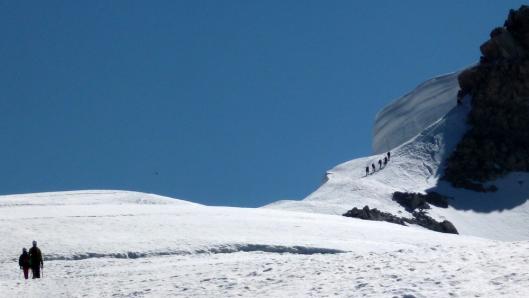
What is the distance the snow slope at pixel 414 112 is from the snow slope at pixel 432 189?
66.7ft

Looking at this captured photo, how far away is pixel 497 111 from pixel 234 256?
199 feet

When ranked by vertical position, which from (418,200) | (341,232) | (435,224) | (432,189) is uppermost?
(432,189)

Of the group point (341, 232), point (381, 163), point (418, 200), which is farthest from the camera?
point (381, 163)

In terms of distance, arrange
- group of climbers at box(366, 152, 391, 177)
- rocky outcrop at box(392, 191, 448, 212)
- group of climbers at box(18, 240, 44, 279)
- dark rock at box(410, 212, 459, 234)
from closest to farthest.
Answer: group of climbers at box(18, 240, 44, 279) → dark rock at box(410, 212, 459, 234) → rocky outcrop at box(392, 191, 448, 212) → group of climbers at box(366, 152, 391, 177)

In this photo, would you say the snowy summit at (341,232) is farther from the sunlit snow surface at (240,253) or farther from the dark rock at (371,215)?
the dark rock at (371,215)

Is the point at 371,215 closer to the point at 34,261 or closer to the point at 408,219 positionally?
the point at 408,219

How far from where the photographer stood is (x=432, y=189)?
74625 mm

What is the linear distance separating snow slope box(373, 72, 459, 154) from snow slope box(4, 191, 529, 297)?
69187 millimetres

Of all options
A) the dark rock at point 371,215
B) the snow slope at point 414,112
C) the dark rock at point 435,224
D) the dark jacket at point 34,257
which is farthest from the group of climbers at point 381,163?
the dark jacket at point 34,257

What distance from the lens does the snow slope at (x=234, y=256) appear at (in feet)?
62.5

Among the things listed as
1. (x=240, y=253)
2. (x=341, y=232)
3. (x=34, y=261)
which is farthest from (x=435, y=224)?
(x=34, y=261)

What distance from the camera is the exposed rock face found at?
3103 inches

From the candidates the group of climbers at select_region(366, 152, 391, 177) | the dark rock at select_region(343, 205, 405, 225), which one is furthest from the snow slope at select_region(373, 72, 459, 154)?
the dark rock at select_region(343, 205, 405, 225)

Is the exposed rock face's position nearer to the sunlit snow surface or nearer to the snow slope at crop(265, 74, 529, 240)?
the snow slope at crop(265, 74, 529, 240)
